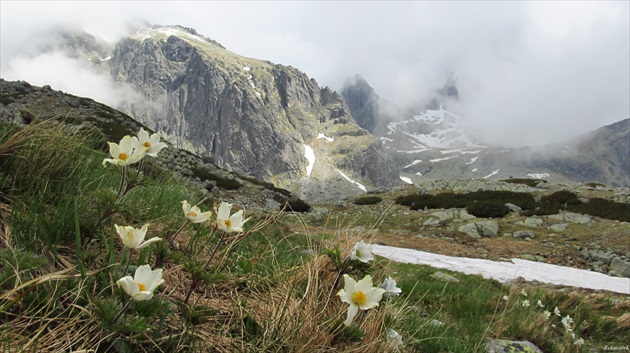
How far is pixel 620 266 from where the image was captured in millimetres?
14047

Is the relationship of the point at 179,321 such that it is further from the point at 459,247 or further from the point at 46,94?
the point at 46,94

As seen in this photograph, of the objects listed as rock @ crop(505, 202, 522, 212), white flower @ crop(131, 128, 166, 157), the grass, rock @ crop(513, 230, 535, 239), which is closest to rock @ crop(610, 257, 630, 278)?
rock @ crop(513, 230, 535, 239)

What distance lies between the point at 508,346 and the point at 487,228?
61.4 ft

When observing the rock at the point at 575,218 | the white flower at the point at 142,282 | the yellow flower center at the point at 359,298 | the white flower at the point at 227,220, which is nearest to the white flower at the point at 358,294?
the yellow flower center at the point at 359,298

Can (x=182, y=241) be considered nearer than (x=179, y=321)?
No

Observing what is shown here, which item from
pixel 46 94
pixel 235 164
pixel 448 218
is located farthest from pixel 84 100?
pixel 235 164

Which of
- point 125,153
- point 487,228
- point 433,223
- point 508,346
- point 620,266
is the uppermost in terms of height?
point 125,153

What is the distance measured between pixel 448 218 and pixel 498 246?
707 cm

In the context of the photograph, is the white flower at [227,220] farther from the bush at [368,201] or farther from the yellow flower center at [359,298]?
the bush at [368,201]

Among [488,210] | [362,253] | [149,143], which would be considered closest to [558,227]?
[488,210]

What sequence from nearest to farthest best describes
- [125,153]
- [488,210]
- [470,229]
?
1. [125,153]
2. [470,229]
3. [488,210]

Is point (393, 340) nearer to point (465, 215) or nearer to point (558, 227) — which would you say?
point (558, 227)

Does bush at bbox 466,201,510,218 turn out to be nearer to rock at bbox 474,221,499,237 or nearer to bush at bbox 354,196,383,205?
rock at bbox 474,221,499,237

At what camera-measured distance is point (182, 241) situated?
362cm
